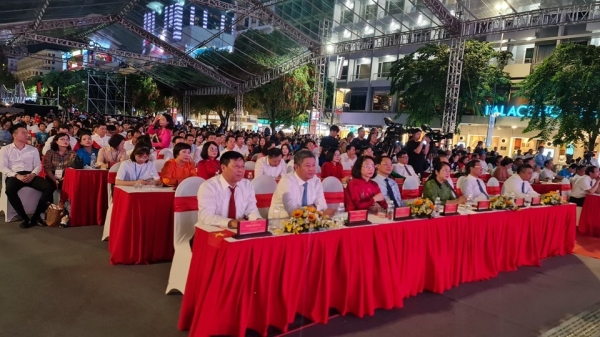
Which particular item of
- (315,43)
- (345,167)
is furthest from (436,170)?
(315,43)

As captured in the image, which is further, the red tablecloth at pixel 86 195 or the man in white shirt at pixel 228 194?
the red tablecloth at pixel 86 195

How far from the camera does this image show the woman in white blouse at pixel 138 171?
14.9 ft

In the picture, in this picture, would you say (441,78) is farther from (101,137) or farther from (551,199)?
(101,137)

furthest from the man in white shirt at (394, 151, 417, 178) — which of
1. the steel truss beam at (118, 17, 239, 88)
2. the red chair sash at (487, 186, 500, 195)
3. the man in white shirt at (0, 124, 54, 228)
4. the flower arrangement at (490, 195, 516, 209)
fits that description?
the steel truss beam at (118, 17, 239, 88)

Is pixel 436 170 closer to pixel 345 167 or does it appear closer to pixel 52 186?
pixel 345 167

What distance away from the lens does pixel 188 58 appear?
2028 cm

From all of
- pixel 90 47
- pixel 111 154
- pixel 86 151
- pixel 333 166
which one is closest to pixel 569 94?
pixel 333 166

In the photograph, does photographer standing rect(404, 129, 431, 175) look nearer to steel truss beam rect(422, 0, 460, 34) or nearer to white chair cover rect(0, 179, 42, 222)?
steel truss beam rect(422, 0, 460, 34)

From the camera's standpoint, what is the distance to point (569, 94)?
12.8m

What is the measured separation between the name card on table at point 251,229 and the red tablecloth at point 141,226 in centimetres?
187

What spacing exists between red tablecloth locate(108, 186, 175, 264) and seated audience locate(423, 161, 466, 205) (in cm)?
276

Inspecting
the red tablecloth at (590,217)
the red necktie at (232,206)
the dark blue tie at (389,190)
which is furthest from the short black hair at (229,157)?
the red tablecloth at (590,217)

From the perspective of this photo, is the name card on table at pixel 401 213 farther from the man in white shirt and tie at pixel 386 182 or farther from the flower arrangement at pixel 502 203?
the flower arrangement at pixel 502 203

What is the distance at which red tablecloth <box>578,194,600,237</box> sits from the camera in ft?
22.9
